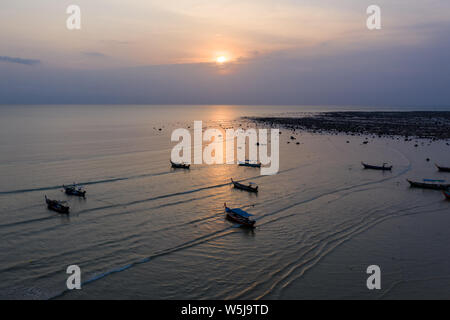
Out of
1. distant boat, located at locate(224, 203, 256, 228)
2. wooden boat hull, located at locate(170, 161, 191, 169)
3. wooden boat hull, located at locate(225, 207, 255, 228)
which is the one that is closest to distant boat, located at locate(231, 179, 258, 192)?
wooden boat hull, located at locate(225, 207, 255, 228)

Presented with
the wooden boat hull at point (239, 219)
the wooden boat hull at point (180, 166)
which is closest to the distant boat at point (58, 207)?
the wooden boat hull at point (239, 219)

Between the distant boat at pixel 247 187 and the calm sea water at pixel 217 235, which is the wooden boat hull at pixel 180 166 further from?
the distant boat at pixel 247 187

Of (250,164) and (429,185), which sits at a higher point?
(250,164)

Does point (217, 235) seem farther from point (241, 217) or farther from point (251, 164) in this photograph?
point (251, 164)

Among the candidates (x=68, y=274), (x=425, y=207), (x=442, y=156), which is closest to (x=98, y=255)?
(x=68, y=274)

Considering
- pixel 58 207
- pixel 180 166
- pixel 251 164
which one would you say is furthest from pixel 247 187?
pixel 58 207

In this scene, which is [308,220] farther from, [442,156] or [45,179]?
[442,156]

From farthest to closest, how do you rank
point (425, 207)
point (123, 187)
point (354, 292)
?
point (123, 187), point (425, 207), point (354, 292)

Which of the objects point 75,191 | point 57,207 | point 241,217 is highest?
point 75,191
